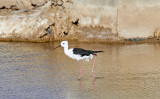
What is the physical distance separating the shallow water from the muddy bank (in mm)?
1698

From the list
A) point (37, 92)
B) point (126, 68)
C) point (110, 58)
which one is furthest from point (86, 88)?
point (110, 58)

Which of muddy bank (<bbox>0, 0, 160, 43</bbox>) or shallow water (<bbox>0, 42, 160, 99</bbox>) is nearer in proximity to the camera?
shallow water (<bbox>0, 42, 160, 99</bbox>)

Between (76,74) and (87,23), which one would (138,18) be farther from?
(76,74)

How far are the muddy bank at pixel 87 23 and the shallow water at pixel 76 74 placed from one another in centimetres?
170

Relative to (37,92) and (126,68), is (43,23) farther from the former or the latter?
(37,92)

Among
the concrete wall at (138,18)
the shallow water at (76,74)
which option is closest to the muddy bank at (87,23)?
the concrete wall at (138,18)

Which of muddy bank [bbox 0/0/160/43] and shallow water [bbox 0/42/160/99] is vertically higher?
muddy bank [bbox 0/0/160/43]

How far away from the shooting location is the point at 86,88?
7891 millimetres

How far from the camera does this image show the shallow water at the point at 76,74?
7.43 meters

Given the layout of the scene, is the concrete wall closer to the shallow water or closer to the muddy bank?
the muddy bank

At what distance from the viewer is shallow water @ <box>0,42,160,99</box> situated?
7435 mm

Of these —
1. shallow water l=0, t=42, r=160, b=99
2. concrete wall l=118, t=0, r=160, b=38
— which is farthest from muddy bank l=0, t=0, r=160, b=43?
shallow water l=0, t=42, r=160, b=99

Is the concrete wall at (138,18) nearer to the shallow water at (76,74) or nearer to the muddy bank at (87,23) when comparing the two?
the muddy bank at (87,23)

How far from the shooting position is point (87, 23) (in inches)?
588
